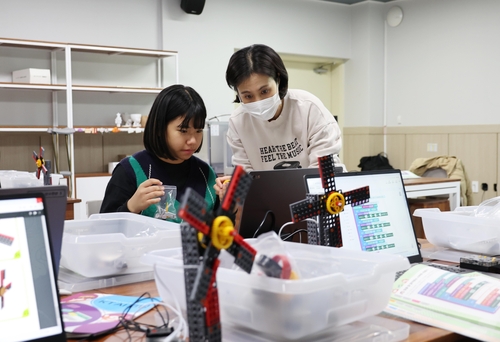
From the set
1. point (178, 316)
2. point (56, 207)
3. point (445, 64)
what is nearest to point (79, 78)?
point (445, 64)

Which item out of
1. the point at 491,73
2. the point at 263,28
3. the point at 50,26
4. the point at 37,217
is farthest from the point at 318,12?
the point at 37,217

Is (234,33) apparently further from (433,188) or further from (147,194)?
(147,194)

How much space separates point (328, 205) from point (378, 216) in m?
0.38

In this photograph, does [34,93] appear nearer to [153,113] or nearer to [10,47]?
[10,47]

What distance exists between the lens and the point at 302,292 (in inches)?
35.1

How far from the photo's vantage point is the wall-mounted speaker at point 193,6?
5.44 metres

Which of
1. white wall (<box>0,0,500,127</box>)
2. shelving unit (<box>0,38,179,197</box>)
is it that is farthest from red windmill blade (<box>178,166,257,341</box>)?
white wall (<box>0,0,500,127</box>)

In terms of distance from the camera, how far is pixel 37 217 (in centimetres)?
94

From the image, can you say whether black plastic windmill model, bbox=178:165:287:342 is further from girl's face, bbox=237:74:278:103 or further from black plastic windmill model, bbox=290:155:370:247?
girl's face, bbox=237:74:278:103

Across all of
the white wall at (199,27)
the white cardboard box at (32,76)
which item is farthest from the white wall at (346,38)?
the white cardboard box at (32,76)

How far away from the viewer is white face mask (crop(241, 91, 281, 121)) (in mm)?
2299

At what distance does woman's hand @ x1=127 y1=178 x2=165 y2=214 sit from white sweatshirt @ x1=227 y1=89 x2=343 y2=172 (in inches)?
29.5

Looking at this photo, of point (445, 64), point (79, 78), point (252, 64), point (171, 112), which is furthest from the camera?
point (445, 64)

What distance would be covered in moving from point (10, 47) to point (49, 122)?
2.33ft
